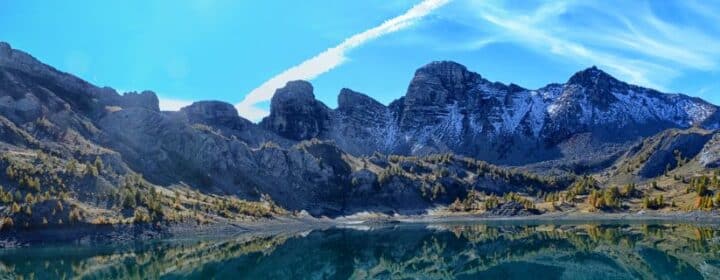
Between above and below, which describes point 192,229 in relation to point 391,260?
above

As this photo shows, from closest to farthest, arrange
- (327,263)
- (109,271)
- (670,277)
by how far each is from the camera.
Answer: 1. (670,277)
2. (109,271)
3. (327,263)

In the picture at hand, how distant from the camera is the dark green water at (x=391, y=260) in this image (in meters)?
63.8

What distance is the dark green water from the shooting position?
63781mm

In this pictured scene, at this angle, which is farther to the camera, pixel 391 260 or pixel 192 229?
pixel 192 229

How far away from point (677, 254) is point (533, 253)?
729 inches

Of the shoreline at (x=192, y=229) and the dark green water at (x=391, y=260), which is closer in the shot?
the dark green water at (x=391, y=260)

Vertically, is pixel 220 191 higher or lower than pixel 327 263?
higher

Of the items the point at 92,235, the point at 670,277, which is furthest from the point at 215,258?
the point at 670,277

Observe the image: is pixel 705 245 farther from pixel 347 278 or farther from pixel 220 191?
pixel 220 191

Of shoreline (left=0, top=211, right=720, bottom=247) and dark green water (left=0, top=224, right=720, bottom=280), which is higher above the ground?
shoreline (left=0, top=211, right=720, bottom=247)

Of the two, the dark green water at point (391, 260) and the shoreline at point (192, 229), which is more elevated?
the shoreline at point (192, 229)

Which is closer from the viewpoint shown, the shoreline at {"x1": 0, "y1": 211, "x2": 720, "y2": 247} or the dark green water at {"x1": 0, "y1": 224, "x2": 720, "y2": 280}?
the dark green water at {"x1": 0, "y1": 224, "x2": 720, "y2": 280}

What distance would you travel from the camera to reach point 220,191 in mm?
192625

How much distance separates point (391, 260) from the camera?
267 ft
